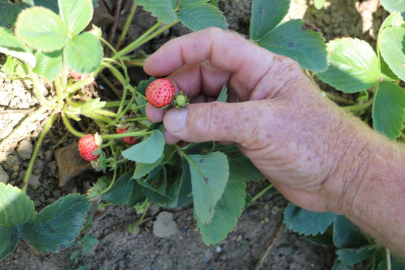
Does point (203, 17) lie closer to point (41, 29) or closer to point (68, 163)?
point (41, 29)

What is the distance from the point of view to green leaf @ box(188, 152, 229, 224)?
3.27 feet

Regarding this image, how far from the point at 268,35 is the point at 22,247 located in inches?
44.6

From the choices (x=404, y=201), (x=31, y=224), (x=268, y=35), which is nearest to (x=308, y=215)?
(x=404, y=201)

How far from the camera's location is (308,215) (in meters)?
1.73

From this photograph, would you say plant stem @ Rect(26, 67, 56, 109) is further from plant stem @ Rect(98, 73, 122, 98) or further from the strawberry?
the strawberry

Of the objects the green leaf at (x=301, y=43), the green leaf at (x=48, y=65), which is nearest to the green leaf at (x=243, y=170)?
the green leaf at (x=301, y=43)

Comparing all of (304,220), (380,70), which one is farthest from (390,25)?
(304,220)

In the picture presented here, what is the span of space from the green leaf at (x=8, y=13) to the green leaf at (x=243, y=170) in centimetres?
79

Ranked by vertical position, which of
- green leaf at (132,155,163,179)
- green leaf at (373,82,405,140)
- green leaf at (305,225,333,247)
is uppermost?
green leaf at (373,82,405,140)

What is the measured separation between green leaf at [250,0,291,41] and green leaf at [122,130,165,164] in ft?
1.82

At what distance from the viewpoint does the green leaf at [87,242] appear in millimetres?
1461

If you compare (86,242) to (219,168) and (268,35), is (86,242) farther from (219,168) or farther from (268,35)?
(268,35)

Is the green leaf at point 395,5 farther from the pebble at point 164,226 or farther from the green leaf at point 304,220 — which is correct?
the pebble at point 164,226

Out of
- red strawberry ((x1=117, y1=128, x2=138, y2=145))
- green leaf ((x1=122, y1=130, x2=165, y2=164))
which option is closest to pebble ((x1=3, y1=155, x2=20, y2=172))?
red strawberry ((x1=117, y1=128, x2=138, y2=145))
